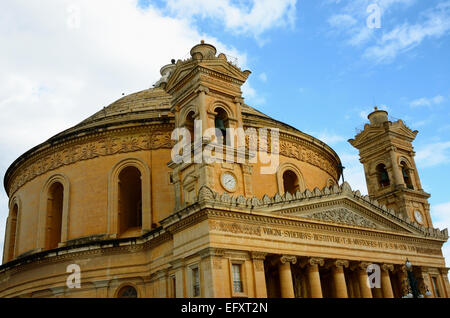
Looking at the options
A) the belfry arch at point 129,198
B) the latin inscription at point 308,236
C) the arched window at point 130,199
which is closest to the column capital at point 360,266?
the latin inscription at point 308,236

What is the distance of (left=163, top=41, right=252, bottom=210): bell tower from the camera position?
66.8 ft

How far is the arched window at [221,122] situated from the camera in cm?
2256

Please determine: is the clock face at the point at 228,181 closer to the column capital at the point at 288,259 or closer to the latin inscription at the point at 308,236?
the latin inscription at the point at 308,236

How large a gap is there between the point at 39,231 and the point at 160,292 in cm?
865

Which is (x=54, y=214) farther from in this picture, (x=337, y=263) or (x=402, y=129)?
(x=402, y=129)

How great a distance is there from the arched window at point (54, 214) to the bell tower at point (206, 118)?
27.9 ft

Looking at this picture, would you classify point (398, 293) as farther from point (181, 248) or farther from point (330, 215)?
point (181, 248)

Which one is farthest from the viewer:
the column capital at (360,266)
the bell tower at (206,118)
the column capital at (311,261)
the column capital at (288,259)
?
the column capital at (360,266)

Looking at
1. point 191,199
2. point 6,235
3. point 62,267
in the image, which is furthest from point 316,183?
point 6,235

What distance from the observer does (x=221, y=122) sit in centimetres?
2291

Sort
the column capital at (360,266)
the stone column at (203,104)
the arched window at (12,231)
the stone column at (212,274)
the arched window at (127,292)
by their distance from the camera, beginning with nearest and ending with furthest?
the stone column at (212,274)
the stone column at (203,104)
the column capital at (360,266)
the arched window at (127,292)
the arched window at (12,231)

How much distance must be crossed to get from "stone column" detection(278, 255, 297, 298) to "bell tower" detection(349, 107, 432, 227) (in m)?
12.0
